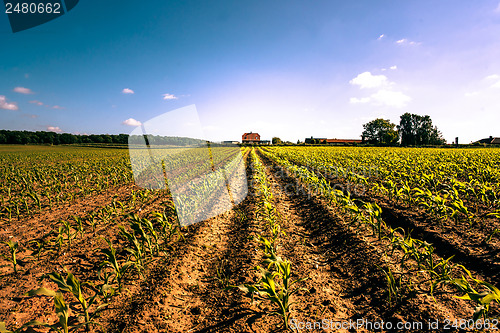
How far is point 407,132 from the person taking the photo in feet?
290

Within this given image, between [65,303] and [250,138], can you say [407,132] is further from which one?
[65,303]

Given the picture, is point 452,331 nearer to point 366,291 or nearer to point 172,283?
point 366,291

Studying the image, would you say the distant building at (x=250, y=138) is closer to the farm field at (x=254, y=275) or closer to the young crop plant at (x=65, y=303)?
the farm field at (x=254, y=275)

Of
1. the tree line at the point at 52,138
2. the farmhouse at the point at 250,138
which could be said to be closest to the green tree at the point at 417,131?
the farmhouse at the point at 250,138

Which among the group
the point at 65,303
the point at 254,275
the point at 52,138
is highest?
the point at 52,138

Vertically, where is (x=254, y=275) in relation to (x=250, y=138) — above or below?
below

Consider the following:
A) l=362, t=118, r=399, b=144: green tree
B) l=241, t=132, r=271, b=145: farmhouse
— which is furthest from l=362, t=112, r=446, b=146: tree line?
l=241, t=132, r=271, b=145: farmhouse

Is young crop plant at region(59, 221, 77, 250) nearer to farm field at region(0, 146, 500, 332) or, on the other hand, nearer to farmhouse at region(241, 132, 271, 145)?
farm field at region(0, 146, 500, 332)

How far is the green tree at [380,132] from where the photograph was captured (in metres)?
86.4

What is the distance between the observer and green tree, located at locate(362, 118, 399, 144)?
86.4 meters

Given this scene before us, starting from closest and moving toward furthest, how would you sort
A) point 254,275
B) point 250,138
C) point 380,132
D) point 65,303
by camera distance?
1. point 65,303
2. point 254,275
3. point 380,132
4. point 250,138

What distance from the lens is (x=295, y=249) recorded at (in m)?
4.33

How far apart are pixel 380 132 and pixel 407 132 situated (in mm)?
10130

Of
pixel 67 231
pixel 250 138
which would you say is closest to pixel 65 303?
pixel 67 231
